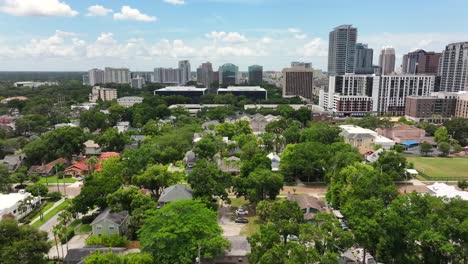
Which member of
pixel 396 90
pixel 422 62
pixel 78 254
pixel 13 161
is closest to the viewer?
pixel 78 254

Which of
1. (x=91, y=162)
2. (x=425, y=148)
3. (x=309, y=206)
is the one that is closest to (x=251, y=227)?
(x=309, y=206)

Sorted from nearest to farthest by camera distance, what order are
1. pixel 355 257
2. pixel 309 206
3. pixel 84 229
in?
pixel 355 257 → pixel 84 229 → pixel 309 206

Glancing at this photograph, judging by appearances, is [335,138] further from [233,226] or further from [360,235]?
→ [360,235]

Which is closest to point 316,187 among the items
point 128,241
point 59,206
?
point 128,241

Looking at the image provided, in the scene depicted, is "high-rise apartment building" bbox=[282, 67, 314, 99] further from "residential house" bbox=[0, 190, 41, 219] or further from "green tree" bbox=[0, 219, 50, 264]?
"green tree" bbox=[0, 219, 50, 264]

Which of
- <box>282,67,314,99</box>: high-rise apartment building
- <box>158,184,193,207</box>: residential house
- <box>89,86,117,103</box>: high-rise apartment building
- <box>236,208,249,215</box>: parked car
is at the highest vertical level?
<box>282,67,314,99</box>: high-rise apartment building

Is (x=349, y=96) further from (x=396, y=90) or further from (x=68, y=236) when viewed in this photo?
(x=68, y=236)

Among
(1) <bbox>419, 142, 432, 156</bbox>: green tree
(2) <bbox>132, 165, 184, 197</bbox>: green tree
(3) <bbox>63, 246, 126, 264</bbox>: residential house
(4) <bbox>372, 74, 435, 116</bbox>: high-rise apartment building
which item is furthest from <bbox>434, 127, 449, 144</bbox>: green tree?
(3) <bbox>63, 246, 126, 264</bbox>: residential house
